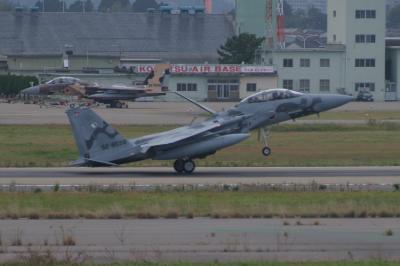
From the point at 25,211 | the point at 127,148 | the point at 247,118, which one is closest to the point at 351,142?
the point at 247,118

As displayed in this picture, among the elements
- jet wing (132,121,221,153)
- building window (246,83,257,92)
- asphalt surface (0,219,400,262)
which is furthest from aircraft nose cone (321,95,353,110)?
building window (246,83,257,92)

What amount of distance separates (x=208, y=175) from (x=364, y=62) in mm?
82812

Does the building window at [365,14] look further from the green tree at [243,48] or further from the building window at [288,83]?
the green tree at [243,48]

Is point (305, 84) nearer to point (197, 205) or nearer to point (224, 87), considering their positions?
point (224, 87)

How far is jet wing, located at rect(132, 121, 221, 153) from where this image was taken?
117 feet

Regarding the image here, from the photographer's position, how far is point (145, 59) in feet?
441

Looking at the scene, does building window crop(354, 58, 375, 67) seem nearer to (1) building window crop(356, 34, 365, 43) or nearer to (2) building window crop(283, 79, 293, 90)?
(1) building window crop(356, 34, 365, 43)

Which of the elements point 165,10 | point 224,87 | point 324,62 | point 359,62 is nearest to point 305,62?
point 324,62

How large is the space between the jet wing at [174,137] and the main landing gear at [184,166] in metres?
0.74

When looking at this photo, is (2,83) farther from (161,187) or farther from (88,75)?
(161,187)

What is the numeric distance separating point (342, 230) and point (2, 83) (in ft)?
310

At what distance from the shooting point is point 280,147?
163 feet

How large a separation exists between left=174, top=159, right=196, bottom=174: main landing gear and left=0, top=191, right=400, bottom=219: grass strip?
290 inches

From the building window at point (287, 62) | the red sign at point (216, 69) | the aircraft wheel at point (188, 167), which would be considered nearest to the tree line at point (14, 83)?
the red sign at point (216, 69)
